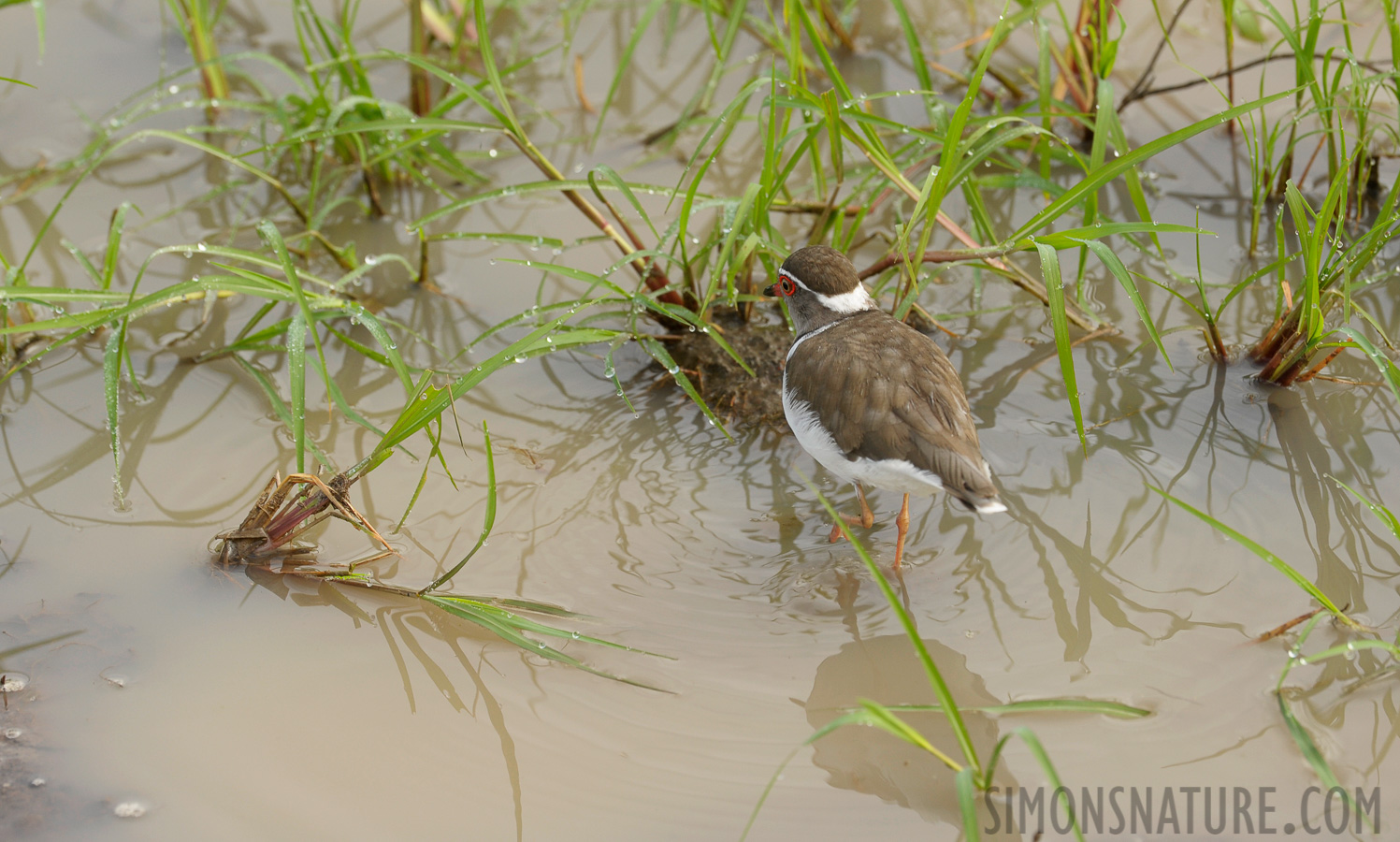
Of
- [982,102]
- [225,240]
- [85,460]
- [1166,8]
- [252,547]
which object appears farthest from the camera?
[1166,8]

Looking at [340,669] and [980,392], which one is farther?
[980,392]

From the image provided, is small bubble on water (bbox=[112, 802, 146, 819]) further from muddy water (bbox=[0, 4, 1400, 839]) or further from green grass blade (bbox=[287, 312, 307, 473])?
green grass blade (bbox=[287, 312, 307, 473])

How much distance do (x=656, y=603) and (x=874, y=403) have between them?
3.39 ft

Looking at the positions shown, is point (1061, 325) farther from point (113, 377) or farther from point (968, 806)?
point (113, 377)

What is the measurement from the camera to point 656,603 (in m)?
3.65

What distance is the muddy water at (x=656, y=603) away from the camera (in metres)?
3.06

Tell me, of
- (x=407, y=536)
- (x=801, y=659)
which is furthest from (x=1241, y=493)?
(x=407, y=536)

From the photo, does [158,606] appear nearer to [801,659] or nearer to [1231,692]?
[801,659]

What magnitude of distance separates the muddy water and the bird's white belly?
394 mm

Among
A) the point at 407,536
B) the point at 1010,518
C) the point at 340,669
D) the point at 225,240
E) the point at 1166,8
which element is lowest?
the point at 340,669

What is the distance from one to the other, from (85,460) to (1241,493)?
4.55 m

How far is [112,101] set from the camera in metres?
5.93

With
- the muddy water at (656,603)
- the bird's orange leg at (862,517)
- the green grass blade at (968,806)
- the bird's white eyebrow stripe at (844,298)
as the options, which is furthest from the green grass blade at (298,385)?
the green grass blade at (968,806)

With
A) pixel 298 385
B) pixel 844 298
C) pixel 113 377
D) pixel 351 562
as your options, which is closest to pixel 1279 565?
pixel 844 298
